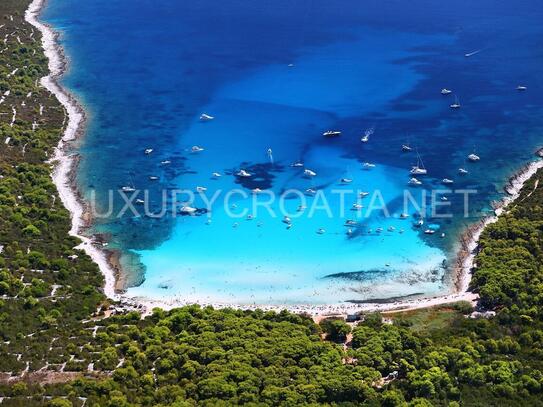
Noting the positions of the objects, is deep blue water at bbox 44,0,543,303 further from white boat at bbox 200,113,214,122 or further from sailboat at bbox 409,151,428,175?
sailboat at bbox 409,151,428,175

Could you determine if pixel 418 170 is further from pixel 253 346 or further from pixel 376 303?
pixel 253 346

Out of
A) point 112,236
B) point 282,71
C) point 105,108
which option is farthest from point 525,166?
point 105,108

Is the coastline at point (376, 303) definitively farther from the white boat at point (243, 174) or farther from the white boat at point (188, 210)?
the white boat at point (243, 174)

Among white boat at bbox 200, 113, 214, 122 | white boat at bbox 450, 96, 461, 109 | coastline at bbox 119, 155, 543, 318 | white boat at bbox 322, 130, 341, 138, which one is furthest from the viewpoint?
white boat at bbox 450, 96, 461, 109

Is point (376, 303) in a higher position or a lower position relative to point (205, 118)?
lower

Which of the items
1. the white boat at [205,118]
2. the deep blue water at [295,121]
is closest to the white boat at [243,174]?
the deep blue water at [295,121]

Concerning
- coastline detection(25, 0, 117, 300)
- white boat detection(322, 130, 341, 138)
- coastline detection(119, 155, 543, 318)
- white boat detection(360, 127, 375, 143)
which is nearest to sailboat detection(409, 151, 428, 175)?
white boat detection(360, 127, 375, 143)

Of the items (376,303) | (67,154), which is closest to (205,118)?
(67,154)
